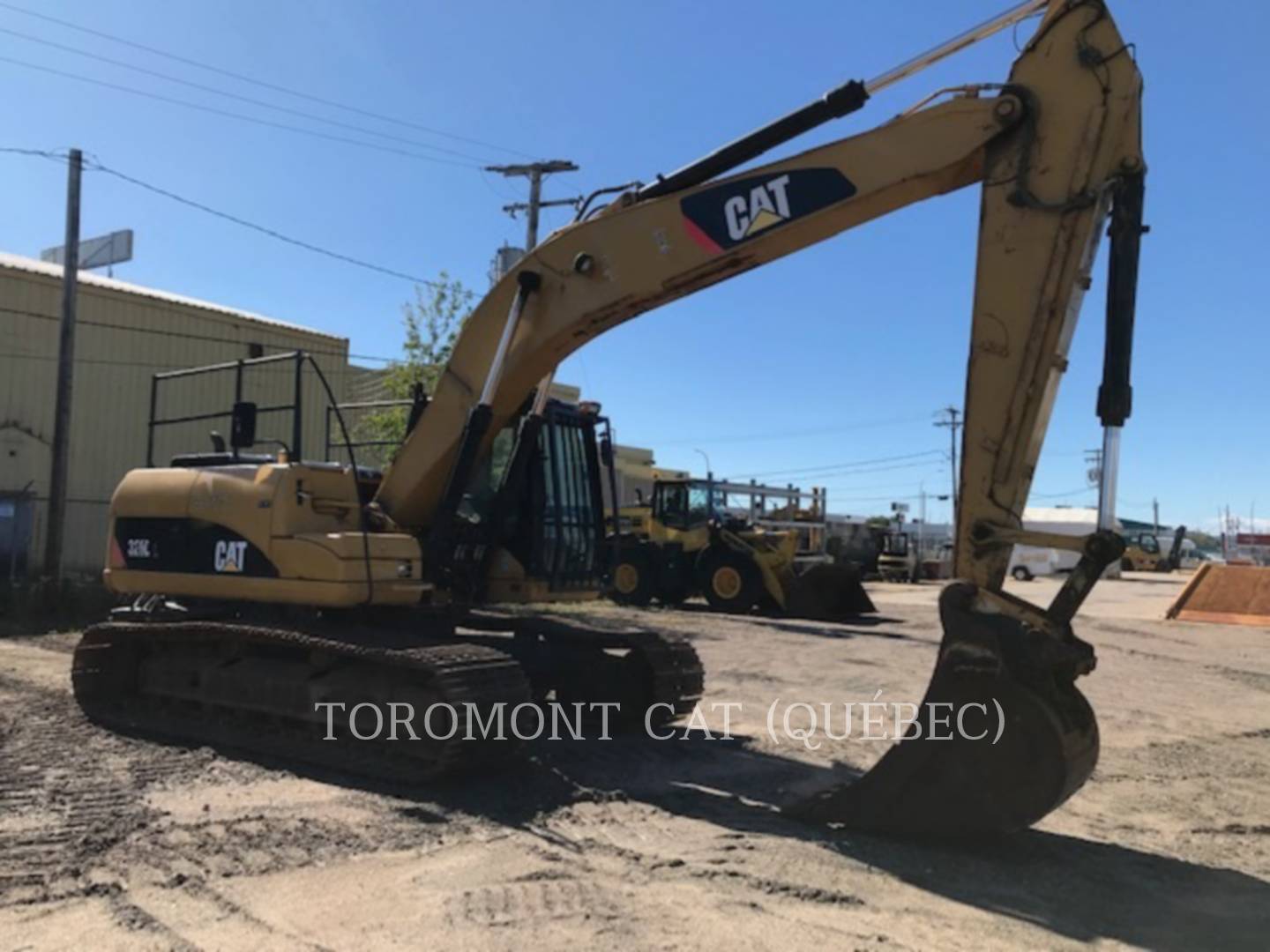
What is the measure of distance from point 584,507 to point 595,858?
3.56 m

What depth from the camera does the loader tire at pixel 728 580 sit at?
68.5 ft

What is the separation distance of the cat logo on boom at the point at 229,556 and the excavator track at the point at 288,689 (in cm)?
43

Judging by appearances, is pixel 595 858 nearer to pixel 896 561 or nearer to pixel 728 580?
pixel 728 580

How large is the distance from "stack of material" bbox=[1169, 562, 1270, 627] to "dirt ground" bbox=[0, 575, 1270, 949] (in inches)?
675

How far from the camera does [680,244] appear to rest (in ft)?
22.0

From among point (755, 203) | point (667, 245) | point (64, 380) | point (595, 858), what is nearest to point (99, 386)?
point (64, 380)

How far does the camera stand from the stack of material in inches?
915

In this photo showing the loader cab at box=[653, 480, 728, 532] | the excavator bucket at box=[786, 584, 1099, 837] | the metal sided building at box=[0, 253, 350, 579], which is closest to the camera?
the excavator bucket at box=[786, 584, 1099, 837]

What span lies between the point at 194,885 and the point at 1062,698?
427 centimetres

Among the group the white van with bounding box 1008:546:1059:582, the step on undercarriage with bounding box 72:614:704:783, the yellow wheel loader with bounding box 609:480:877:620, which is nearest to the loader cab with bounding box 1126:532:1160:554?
the white van with bounding box 1008:546:1059:582

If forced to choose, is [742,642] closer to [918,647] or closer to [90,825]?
[918,647]

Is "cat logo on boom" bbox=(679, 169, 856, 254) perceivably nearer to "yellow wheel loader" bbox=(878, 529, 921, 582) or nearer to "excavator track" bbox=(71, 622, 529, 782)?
"excavator track" bbox=(71, 622, 529, 782)

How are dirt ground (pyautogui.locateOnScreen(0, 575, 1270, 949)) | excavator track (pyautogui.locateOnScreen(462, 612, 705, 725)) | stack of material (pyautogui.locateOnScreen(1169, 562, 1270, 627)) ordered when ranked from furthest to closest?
stack of material (pyautogui.locateOnScreen(1169, 562, 1270, 627))
excavator track (pyautogui.locateOnScreen(462, 612, 705, 725))
dirt ground (pyautogui.locateOnScreen(0, 575, 1270, 949))

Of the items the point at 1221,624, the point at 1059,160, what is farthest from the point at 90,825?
the point at 1221,624
